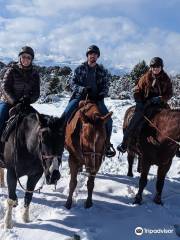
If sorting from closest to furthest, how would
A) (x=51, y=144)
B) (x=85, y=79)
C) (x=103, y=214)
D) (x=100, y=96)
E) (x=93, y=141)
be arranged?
(x=51, y=144)
(x=93, y=141)
(x=103, y=214)
(x=100, y=96)
(x=85, y=79)

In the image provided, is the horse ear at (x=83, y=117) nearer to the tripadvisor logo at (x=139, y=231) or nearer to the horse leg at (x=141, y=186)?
the horse leg at (x=141, y=186)

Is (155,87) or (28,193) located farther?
(155,87)

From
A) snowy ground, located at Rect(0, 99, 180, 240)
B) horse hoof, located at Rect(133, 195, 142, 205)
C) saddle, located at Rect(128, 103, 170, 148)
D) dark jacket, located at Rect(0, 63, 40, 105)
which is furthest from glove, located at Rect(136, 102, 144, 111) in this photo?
dark jacket, located at Rect(0, 63, 40, 105)

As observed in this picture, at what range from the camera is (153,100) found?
28.6ft

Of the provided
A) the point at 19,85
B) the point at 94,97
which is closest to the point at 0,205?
the point at 19,85

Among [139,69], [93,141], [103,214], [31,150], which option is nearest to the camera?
[31,150]

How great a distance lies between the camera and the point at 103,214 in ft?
24.9

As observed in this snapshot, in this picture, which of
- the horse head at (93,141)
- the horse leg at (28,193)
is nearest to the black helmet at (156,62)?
the horse head at (93,141)

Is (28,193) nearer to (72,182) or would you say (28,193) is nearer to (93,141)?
(72,182)

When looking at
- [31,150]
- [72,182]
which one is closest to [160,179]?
[72,182]

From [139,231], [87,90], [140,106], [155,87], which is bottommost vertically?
[139,231]

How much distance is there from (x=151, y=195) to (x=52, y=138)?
3.37 metres

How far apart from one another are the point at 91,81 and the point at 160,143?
2.01 meters

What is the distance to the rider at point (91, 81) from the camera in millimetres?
8547
